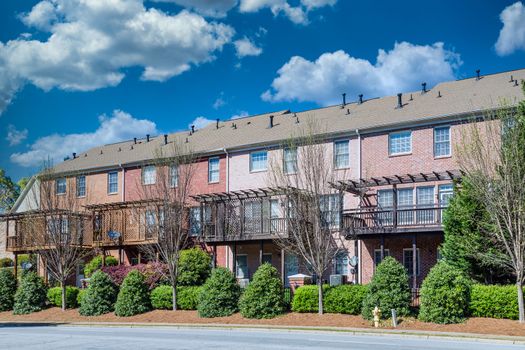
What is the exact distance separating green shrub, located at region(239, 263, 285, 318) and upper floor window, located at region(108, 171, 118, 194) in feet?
64.9

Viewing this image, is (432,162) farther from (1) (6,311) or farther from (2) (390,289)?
(1) (6,311)

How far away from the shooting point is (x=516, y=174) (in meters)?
24.0

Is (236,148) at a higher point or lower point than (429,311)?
higher

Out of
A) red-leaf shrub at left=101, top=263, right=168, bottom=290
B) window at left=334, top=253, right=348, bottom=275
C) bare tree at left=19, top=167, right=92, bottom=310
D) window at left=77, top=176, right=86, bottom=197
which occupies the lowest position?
red-leaf shrub at left=101, top=263, right=168, bottom=290

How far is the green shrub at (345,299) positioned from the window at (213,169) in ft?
48.3

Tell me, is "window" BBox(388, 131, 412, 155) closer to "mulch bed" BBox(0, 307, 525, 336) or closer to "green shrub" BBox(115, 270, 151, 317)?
"mulch bed" BBox(0, 307, 525, 336)

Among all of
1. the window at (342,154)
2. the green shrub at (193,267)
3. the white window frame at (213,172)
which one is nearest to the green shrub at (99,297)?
the green shrub at (193,267)

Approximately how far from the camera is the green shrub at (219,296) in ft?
99.2

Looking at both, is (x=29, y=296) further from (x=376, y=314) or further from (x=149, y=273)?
(x=376, y=314)

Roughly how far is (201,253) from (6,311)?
39.7 ft

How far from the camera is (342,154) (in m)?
36.5

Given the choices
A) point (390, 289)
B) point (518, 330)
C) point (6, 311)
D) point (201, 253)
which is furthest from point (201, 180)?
point (518, 330)

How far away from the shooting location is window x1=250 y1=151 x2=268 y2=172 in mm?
39469

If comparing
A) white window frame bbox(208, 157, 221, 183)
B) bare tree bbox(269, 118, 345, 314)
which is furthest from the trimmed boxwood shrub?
white window frame bbox(208, 157, 221, 183)
